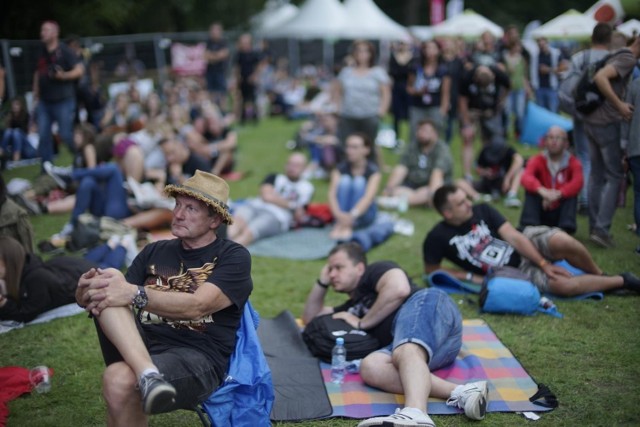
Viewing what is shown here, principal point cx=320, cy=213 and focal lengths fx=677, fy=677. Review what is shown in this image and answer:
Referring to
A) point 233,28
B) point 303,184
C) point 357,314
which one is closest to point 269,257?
point 303,184

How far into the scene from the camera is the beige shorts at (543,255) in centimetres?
543

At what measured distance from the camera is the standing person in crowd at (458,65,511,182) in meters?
9.27

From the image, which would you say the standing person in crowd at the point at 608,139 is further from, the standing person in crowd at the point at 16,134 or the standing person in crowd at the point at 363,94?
the standing person in crowd at the point at 16,134

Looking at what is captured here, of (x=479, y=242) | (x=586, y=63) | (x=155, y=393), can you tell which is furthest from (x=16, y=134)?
(x=155, y=393)

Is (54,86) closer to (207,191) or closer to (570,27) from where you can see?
(570,27)

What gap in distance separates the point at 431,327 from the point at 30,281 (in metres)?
3.06

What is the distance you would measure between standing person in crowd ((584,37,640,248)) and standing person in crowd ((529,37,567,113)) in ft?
17.3

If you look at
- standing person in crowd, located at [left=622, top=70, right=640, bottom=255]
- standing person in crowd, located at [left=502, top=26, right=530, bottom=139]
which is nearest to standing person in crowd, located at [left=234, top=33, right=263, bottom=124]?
standing person in crowd, located at [left=502, top=26, right=530, bottom=139]

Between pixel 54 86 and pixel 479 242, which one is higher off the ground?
pixel 54 86

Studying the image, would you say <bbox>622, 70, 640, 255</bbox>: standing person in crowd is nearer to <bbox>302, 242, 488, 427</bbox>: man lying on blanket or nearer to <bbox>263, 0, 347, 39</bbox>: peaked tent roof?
<bbox>302, 242, 488, 427</bbox>: man lying on blanket

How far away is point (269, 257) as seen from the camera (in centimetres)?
711

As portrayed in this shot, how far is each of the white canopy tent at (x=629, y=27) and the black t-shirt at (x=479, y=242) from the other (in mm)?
2838

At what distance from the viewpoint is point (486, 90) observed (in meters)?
9.31

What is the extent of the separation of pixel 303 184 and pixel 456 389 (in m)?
4.70
